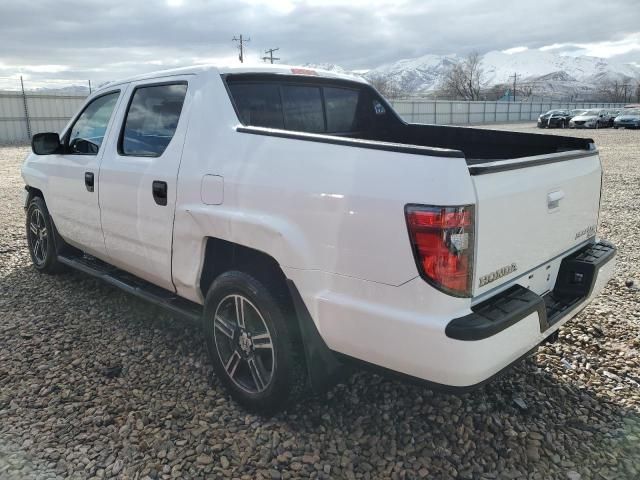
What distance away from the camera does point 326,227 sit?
96.1 inches

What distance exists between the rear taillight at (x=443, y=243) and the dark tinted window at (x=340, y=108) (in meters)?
2.07

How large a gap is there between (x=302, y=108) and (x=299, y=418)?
2123 millimetres

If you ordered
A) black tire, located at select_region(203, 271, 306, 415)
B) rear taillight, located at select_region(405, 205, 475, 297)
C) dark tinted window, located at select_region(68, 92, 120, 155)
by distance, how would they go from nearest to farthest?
rear taillight, located at select_region(405, 205, 475, 297), black tire, located at select_region(203, 271, 306, 415), dark tinted window, located at select_region(68, 92, 120, 155)

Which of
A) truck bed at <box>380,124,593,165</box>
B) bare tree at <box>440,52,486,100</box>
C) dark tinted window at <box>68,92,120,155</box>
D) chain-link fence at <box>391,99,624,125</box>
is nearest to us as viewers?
truck bed at <box>380,124,593,165</box>

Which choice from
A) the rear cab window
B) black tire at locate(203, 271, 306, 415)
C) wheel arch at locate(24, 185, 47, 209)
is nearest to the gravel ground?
black tire at locate(203, 271, 306, 415)

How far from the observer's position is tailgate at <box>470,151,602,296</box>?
2301mm

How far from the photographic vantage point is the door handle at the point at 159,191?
130 inches

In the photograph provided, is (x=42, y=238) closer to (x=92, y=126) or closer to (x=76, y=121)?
(x=76, y=121)

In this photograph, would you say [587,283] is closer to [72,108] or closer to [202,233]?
[202,233]

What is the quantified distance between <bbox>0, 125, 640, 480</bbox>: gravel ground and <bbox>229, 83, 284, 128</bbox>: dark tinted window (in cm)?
167

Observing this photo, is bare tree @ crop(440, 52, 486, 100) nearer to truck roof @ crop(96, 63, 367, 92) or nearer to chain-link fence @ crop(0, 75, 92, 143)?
chain-link fence @ crop(0, 75, 92, 143)

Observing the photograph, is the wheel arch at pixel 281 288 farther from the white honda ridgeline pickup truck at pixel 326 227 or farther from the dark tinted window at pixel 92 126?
the dark tinted window at pixel 92 126

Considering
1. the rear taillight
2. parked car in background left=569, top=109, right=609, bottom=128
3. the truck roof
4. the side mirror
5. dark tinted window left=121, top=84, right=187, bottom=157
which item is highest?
the truck roof

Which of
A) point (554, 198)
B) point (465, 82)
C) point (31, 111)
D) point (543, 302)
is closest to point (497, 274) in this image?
point (543, 302)
